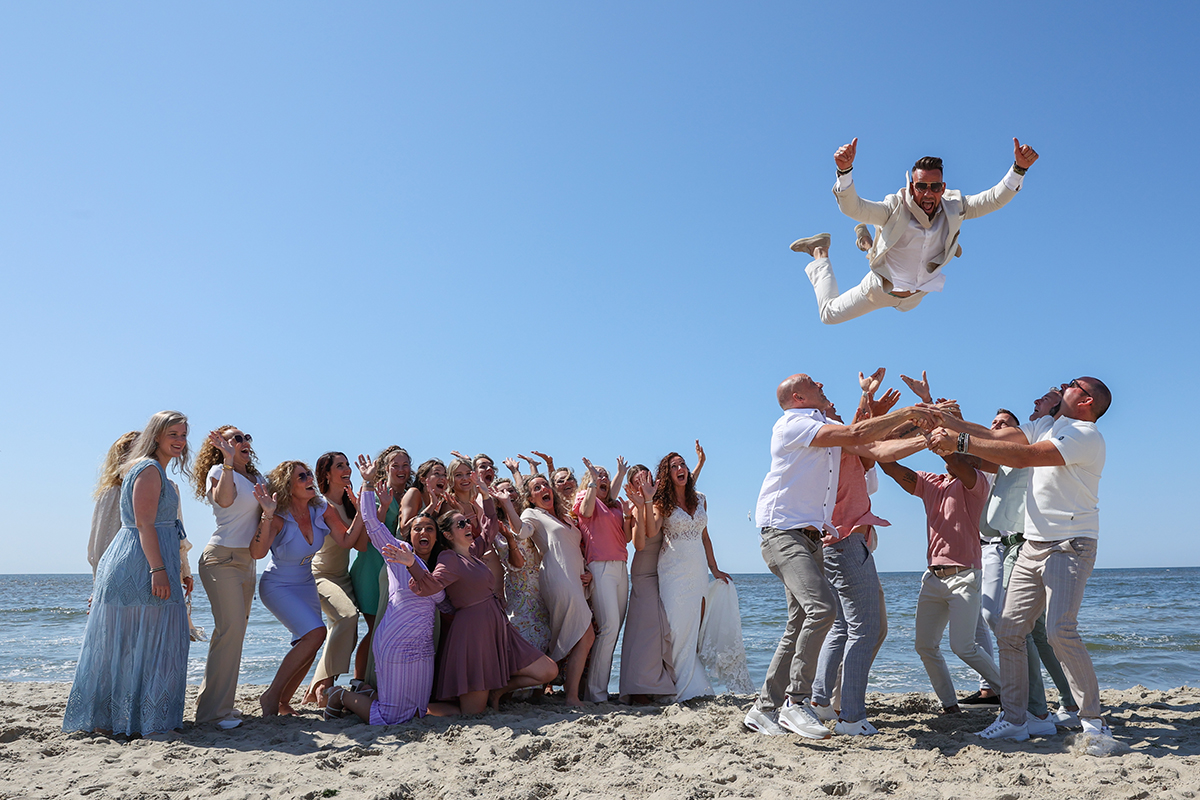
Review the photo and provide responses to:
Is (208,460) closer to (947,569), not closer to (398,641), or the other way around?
(398,641)

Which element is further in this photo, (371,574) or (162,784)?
(371,574)

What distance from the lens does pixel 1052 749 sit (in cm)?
464

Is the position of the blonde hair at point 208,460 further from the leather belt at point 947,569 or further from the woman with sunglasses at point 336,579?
the leather belt at point 947,569

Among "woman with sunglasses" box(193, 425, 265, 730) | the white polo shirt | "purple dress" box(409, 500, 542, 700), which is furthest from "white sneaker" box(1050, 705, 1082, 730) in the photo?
"woman with sunglasses" box(193, 425, 265, 730)

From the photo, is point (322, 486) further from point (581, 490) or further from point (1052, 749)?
point (1052, 749)

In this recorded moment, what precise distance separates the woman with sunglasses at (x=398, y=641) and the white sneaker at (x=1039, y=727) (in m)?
4.05

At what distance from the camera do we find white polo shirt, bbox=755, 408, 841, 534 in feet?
16.4

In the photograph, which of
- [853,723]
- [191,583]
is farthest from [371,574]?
[853,723]

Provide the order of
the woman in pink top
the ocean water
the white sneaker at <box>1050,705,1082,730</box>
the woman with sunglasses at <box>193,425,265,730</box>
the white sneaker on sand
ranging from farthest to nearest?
1. the ocean water
2. the woman in pink top
3. the woman with sunglasses at <box>193,425,265,730</box>
4. the white sneaker at <box>1050,705,1082,730</box>
5. the white sneaker on sand

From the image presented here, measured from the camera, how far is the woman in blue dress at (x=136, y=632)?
5309 millimetres

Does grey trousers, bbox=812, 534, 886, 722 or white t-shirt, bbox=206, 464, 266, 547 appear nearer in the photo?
grey trousers, bbox=812, 534, 886, 722

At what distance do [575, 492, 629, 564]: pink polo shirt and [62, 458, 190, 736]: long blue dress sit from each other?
123 inches

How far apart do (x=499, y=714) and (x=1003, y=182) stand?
5.03 m

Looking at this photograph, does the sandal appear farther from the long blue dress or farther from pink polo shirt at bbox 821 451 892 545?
pink polo shirt at bbox 821 451 892 545
